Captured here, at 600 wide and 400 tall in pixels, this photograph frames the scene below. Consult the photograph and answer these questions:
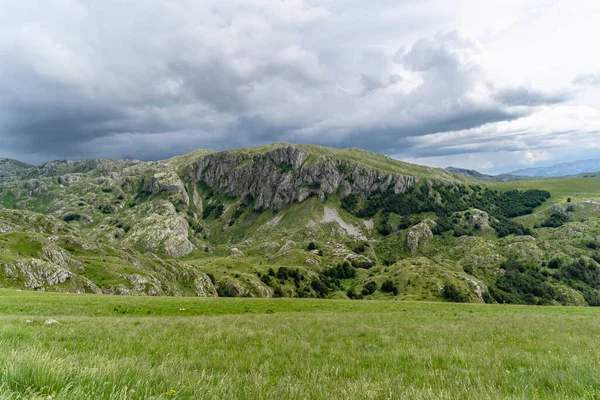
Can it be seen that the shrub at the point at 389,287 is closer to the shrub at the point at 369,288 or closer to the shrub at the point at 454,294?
the shrub at the point at 369,288

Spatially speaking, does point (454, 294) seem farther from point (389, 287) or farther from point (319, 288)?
point (319, 288)

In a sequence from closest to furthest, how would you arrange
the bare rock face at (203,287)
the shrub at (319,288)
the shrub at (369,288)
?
the bare rock face at (203,287)
the shrub at (369,288)
the shrub at (319,288)

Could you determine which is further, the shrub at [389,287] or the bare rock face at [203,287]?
the shrub at [389,287]

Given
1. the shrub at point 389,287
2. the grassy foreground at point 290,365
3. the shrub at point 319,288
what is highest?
the grassy foreground at point 290,365

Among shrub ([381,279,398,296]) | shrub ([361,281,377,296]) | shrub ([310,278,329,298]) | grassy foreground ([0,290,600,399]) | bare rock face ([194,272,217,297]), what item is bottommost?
shrub ([310,278,329,298])

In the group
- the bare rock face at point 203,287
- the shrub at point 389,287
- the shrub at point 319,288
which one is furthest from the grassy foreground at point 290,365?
the shrub at point 319,288

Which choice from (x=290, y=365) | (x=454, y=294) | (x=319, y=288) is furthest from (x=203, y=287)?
(x=290, y=365)

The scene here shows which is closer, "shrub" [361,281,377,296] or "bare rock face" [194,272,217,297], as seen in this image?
"bare rock face" [194,272,217,297]

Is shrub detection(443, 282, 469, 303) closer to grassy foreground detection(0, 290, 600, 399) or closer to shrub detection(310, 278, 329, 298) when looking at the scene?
shrub detection(310, 278, 329, 298)

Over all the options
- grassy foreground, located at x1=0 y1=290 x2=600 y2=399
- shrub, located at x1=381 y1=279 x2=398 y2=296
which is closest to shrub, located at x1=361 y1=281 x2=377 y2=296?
shrub, located at x1=381 y1=279 x2=398 y2=296

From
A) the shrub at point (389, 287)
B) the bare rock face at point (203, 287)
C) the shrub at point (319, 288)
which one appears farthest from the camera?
the shrub at point (319, 288)

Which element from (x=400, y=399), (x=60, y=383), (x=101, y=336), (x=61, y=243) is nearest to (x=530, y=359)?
(x=400, y=399)

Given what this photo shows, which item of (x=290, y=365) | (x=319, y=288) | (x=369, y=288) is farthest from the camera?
(x=319, y=288)

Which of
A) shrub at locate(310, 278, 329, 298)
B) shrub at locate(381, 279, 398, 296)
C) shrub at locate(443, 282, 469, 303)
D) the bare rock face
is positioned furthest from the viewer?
shrub at locate(310, 278, 329, 298)
